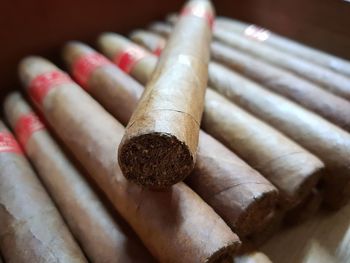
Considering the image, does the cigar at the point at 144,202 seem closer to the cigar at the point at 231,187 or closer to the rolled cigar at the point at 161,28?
the cigar at the point at 231,187

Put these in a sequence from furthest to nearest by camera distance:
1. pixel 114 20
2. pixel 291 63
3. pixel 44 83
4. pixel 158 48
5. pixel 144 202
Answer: pixel 114 20 < pixel 158 48 < pixel 291 63 < pixel 44 83 < pixel 144 202

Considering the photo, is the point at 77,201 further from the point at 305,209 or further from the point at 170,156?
the point at 305,209

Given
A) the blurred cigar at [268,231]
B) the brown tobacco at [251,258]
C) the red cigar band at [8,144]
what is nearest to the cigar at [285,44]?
the blurred cigar at [268,231]

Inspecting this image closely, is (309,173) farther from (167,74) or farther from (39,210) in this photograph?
(39,210)

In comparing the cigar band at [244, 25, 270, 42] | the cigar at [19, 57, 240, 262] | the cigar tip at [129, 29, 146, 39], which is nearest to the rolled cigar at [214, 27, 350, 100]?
the cigar band at [244, 25, 270, 42]

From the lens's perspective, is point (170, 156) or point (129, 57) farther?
point (129, 57)

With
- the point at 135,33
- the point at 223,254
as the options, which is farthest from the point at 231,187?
the point at 135,33
